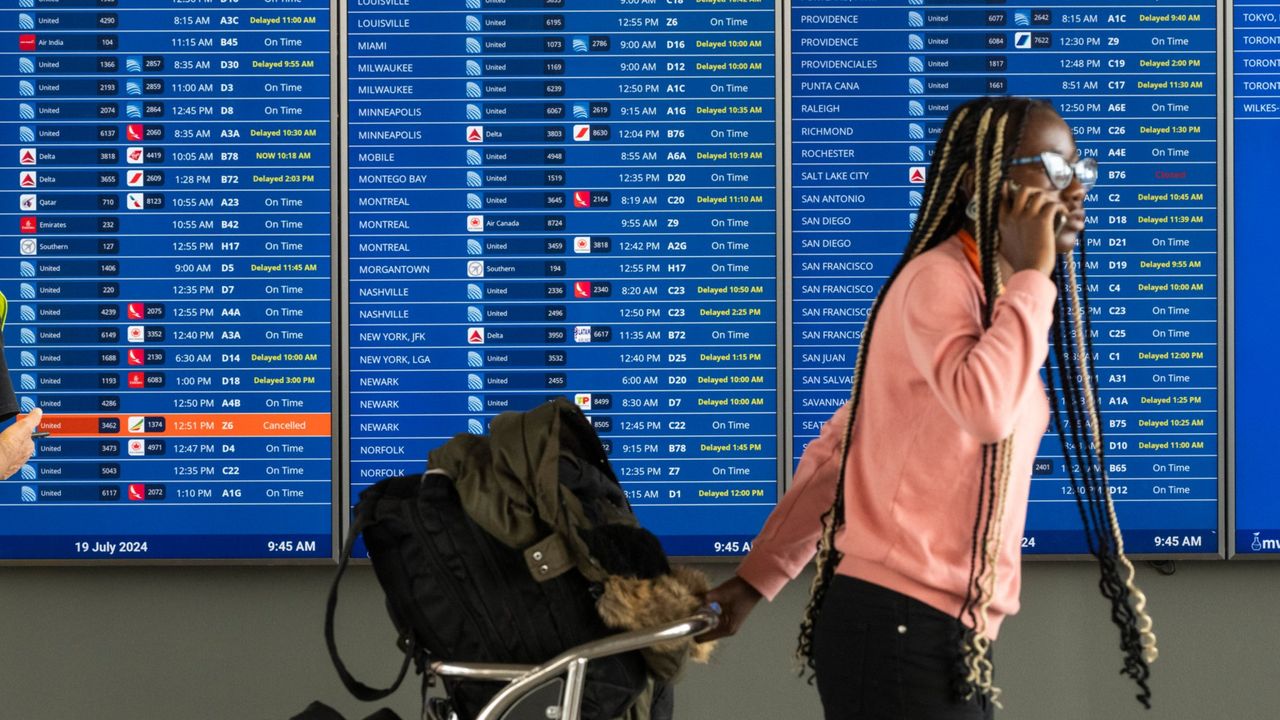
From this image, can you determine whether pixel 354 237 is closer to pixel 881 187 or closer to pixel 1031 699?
pixel 881 187

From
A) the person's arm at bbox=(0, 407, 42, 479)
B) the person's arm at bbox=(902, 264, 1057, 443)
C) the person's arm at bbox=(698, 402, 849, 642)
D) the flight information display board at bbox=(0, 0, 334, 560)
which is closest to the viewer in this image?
the person's arm at bbox=(902, 264, 1057, 443)

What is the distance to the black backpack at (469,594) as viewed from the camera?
173 cm

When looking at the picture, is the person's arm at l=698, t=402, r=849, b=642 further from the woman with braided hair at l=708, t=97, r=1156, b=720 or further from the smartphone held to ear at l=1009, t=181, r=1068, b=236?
the smartphone held to ear at l=1009, t=181, r=1068, b=236

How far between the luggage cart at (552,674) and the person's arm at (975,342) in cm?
44

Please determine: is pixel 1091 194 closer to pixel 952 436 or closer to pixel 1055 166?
pixel 1055 166

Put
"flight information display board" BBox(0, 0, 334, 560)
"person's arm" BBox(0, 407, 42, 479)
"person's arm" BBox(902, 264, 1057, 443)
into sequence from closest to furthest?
"person's arm" BBox(902, 264, 1057, 443) < "person's arm" BBox(0, 407, 42, 479) < "flight information display board" BBox(0, 0, 334, 560)

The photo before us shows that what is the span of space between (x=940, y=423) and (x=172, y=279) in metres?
2.20

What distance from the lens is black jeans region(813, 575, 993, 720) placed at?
1661mm

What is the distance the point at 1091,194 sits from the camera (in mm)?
3270

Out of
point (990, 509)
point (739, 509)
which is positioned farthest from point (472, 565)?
point (739, 509)

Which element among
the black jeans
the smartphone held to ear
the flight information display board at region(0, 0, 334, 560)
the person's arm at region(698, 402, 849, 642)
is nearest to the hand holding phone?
the smartphone held to ear

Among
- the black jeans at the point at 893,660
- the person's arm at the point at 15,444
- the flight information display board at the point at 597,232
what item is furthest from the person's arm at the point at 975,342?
the flight information display board at the point at 597,232

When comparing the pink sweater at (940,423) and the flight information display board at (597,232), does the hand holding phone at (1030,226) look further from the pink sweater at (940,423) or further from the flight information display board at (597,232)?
the flight information display board at (597,232)

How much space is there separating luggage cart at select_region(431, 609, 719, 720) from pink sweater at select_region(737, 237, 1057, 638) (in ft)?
0.89
